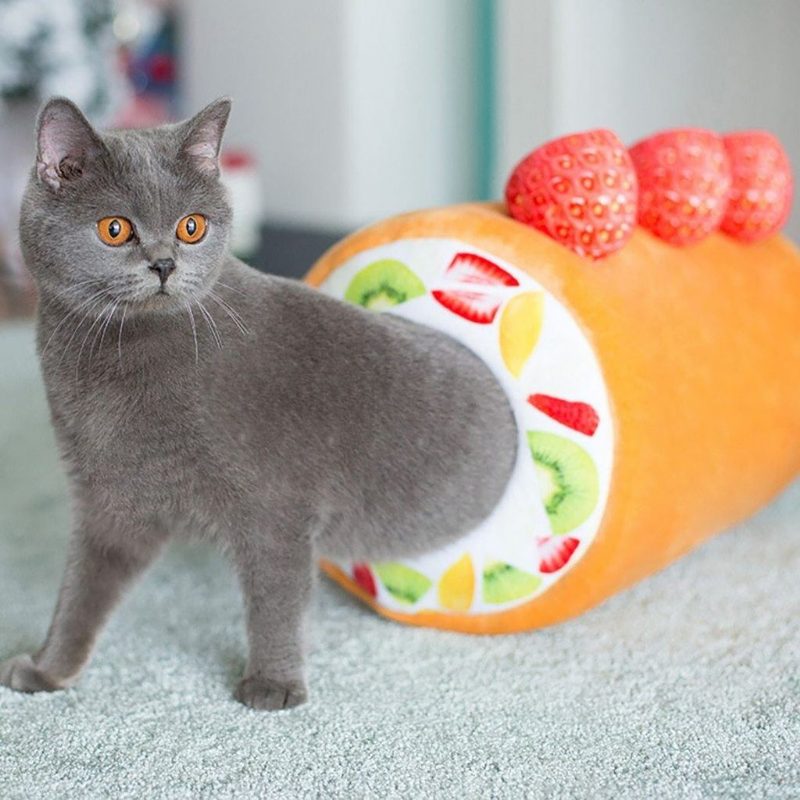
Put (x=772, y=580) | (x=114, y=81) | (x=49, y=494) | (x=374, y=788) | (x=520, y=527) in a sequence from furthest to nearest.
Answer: (x=114, y=81) → (x=49, y=494) → (x=772, y=580) → (x=520, y=527) → (x=374, y=788)

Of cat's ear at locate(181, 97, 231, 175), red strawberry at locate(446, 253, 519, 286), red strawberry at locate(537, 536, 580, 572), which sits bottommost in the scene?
red strawberry at locate(537, 536, 580, 572)

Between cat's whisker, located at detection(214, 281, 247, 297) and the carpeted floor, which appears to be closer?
the carpeted floor

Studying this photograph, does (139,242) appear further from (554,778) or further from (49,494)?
(49,494)

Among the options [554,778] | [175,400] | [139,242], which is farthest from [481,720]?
[139,242]

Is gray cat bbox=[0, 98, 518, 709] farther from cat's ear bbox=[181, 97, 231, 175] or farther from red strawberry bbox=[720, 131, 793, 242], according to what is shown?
red strawberry bbox=[720, 131, 793, 242]

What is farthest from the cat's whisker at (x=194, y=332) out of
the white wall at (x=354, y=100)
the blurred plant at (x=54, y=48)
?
the blurred plant at (x=54, y=48)

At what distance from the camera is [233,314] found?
98 cm

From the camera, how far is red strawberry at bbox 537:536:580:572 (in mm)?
1074

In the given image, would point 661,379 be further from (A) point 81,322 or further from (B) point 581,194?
(A) point 81,322

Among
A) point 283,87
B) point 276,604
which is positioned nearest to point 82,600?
point 276,604

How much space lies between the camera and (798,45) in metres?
1.99

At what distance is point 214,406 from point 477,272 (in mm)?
305

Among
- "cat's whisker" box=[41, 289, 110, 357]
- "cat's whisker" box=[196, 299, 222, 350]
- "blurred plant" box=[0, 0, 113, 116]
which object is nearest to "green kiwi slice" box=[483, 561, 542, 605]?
"cat's whisker" box=[196, 299, 222, 350]

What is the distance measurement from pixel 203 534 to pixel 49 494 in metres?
0.60
